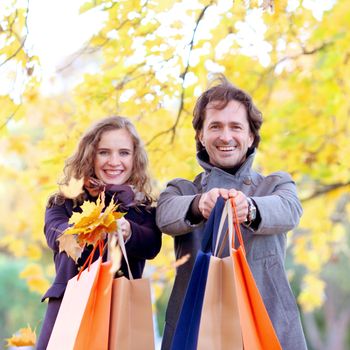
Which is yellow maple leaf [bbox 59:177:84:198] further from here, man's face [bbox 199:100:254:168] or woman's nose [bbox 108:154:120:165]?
man's face [bbox 199:100:254:168]

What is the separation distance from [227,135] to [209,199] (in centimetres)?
39

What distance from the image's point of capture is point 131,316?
2947 mm

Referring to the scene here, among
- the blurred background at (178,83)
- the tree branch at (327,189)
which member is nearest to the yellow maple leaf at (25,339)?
the blurred background at (178,83)

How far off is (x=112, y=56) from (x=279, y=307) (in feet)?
7.87

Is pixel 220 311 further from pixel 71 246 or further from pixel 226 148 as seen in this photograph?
pixel 226 148

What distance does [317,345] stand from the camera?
22328 mm

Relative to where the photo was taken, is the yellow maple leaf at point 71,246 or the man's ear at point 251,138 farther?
the man's ear at point 251,138

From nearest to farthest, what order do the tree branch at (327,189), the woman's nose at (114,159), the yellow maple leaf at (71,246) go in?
the yellow maple leaf at (71,246) < the woman's nose at (114,159) < the tree branch at (327,189)

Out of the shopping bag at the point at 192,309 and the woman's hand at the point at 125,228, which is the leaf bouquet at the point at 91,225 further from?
the shopping bag at the point at 192,309

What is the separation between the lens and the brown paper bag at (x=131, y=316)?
9.55 ft

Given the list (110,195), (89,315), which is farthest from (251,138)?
(89,315)

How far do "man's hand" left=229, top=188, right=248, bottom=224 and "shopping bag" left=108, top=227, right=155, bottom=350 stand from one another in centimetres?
40

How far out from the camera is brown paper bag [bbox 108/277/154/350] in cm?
291

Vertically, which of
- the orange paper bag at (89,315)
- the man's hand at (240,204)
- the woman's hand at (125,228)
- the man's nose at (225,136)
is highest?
the man's nose at (225,136)
